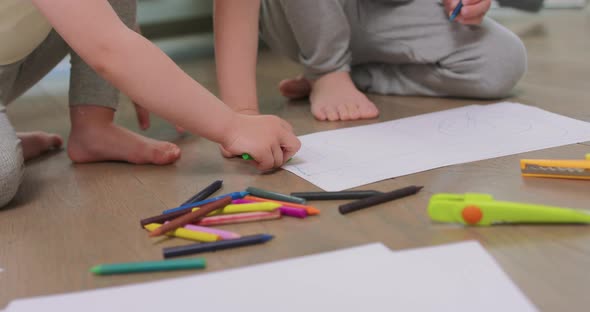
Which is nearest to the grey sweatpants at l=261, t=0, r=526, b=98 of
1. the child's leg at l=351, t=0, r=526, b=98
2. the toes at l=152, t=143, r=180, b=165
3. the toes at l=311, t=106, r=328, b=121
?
the child's leg at l=351, t=0, r=526, b=98

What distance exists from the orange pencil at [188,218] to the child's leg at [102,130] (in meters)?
0.27

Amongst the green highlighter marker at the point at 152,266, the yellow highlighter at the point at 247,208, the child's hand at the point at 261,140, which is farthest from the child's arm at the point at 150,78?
the green highlighter marker at the point at 152,266

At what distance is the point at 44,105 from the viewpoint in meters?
1.48

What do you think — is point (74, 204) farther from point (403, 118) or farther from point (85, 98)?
point (403, 118)

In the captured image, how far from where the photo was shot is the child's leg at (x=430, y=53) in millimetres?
1136

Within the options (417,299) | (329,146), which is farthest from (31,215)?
(417,299)

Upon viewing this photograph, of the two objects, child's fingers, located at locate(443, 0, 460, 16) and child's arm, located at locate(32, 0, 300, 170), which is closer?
child's arm, located at locate(32, 0, 300, 170)

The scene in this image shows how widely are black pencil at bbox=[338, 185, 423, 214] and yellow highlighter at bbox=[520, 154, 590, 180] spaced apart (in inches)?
5.4

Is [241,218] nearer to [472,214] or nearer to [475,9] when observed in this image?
[472,214]

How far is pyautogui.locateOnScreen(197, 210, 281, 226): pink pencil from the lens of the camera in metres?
0.65

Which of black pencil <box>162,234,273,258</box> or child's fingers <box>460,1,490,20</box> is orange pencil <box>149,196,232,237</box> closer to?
black pencil <box>162,234,273,258</box>

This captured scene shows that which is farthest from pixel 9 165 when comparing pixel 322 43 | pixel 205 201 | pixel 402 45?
pixel 402 45

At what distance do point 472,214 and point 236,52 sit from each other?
18.8 inches

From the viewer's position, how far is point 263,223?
2.16 ft
